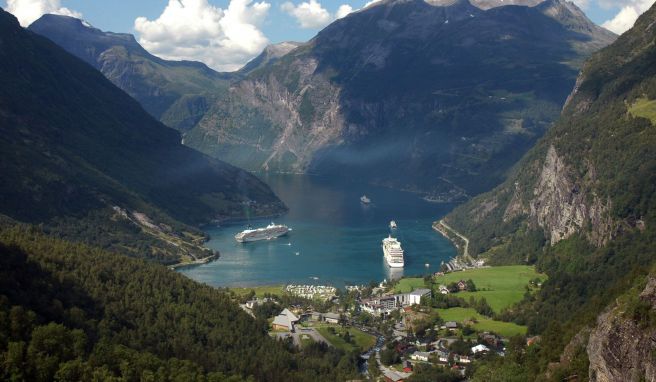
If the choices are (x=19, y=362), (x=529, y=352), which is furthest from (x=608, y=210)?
(x=19, y=362)

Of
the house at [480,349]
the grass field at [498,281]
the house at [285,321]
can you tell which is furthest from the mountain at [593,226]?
the house at [285,321]

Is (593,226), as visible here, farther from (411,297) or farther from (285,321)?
(285,321)

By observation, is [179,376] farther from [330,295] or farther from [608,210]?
[608,210]

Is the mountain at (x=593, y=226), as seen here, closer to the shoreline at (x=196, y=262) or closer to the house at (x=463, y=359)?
the house at (x=463, y=359)

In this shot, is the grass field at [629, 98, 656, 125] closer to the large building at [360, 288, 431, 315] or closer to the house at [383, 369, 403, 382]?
the large building at [360, 288, 431, 315]

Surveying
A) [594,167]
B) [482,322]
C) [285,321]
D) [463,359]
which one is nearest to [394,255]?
[594,167]

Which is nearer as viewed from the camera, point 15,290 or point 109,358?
point 109,358
